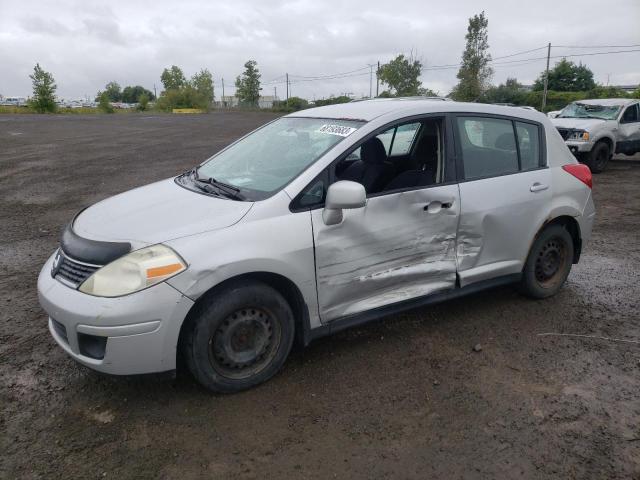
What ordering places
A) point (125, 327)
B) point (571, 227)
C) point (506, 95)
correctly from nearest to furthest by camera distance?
1. point (125, 327)
2. point (571, 227)
3. point (506, 95)

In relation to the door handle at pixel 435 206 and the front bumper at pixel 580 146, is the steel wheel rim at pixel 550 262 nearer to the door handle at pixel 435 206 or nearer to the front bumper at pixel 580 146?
the door handle at pixel 435 206

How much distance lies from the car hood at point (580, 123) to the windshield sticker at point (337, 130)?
34.1ft

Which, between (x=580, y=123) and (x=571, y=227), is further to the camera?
(x=580, y=123)

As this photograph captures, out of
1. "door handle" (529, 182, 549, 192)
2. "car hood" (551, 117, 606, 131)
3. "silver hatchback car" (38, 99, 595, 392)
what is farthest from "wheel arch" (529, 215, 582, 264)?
"car hood" (551, 117, 606, 131)

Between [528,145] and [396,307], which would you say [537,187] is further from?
[396,307]

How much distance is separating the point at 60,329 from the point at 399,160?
284 centimetres

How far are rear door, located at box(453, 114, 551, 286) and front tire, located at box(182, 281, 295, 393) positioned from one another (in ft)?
5.05

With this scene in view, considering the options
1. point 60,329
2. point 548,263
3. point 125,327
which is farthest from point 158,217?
point 548,263

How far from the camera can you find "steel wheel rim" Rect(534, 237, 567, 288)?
4.42m

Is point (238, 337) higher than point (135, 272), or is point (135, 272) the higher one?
point (135, 272)

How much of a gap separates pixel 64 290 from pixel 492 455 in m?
2.48

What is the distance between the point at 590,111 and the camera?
42.8 ft

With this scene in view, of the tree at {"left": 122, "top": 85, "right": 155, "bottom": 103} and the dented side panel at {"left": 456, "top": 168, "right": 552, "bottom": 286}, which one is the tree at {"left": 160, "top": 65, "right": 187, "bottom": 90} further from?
the dented side panel at {"left": 456, "top": 168, "right": 552, "bottom": 286}

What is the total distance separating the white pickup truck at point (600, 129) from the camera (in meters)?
11.9
